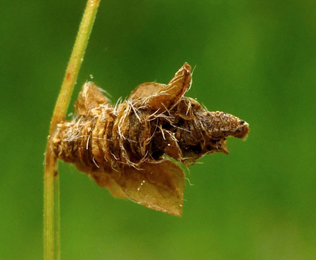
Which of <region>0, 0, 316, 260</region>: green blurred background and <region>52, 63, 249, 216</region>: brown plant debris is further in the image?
<region>0, 0, 316, 260</region>: green blurred background

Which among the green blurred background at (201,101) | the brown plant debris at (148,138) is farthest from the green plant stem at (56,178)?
the green blurred background at (201,101)

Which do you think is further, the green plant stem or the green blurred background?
the green blurred background

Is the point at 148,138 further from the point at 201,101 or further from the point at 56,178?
the point at 201,101

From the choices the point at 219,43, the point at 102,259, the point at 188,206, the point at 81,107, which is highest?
the point at 219,43

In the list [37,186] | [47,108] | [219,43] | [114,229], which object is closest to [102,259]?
[114,229]

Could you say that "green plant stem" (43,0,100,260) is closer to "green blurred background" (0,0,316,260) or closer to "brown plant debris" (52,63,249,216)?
"brown plant debris" (52,63,249,216)

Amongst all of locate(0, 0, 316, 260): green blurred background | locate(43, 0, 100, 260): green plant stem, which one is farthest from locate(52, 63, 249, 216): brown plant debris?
locate(0, 0, 316, 260): green blurred background

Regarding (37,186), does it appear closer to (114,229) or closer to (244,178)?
(114,229)

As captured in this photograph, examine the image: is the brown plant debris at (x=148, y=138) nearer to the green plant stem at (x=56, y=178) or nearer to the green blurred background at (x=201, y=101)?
the green plant stem at (x=56, y=178)
